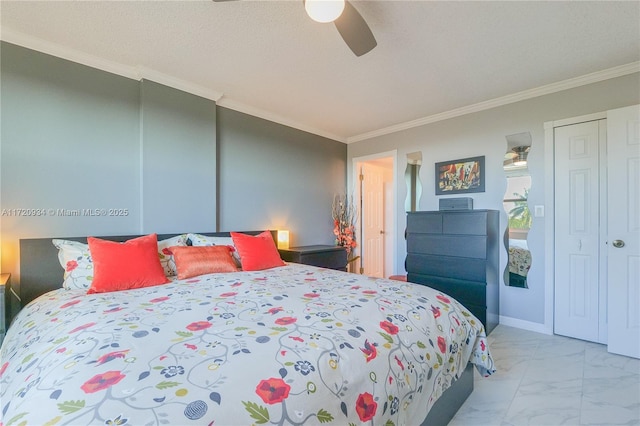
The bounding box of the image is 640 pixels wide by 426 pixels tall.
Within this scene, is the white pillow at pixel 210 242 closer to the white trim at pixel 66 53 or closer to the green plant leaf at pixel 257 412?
the white trim at pixel 66 53

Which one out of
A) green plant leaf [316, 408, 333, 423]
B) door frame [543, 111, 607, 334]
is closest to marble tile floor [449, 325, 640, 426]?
door frame [543, 111, 607, 334]

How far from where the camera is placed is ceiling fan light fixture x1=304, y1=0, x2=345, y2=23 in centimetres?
146

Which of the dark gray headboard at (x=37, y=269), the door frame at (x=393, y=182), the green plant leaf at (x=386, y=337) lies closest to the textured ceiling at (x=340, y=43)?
the door frame at (x=393, y=182)

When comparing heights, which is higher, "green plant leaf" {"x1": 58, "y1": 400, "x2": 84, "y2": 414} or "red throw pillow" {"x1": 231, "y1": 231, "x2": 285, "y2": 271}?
"red throw pillow" {"x1": 231, "y1": 231, "x2": 285, "y2": 271}

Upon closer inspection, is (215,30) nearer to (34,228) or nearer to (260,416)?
(34,228)

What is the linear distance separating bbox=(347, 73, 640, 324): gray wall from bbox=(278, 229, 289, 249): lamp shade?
1.83 metres

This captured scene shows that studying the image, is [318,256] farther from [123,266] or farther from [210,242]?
[123,266]

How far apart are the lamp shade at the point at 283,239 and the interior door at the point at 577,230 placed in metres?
2.88

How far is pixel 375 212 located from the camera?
16.2 feet

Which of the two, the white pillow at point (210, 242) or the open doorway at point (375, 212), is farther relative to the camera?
the open doorway at point (375, 212)

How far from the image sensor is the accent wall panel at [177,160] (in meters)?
2.57

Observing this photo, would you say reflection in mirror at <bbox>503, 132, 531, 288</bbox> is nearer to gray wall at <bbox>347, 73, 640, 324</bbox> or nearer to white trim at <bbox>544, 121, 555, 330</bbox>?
gray wall at <bbox>347, 73, 640, 324</bbox>

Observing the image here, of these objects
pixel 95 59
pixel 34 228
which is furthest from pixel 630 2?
pixel 34 228

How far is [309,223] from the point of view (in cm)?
409
